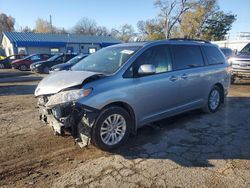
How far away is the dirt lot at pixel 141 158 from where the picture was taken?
3.44 m

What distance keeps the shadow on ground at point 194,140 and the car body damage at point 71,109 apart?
2.58ft

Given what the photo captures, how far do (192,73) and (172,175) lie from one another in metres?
2.83

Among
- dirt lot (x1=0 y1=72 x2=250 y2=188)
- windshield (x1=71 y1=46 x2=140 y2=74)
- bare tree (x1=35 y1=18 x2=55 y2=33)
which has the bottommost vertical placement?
dirt lot (x1=0 y1=72 x2=250 y2=188)

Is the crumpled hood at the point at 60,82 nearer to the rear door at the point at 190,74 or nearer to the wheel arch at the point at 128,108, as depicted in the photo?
the wheel arch at the point at 128,108

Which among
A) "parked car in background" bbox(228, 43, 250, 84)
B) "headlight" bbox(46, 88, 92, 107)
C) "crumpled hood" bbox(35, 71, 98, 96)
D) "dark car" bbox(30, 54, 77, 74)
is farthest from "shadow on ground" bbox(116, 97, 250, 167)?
"dark car" bbox(30, 54, 77, 74)

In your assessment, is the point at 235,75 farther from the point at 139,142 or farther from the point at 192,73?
the point at 139,142

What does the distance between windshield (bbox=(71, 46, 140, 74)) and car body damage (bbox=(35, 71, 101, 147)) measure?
0.50 m

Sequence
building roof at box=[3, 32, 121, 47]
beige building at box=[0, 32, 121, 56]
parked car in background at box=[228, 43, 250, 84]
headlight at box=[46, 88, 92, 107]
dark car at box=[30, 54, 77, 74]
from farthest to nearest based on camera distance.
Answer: beige building at box=[0, 32, 121, 56]
building roof at box=[3, 32, 121, 47]
dark car at box=[30, 54, 77, 74]
parked car in background at box=[228, 43, 250, 84]
headlight at box=[46, 88, 92, 107]

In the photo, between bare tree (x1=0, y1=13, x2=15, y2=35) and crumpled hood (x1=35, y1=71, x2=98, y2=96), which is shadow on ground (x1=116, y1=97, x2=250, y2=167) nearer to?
crumpled hood (x1=35, y1=71, x2=98, y2=96)

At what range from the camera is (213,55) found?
21.8 ft

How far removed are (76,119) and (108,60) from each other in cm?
151

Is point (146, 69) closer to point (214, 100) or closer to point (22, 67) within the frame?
point (214, 100)

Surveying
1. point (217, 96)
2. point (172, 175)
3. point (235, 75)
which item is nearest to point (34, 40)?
point (235, 75)

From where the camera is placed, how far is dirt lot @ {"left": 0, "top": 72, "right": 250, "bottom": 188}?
3443 millimetres
